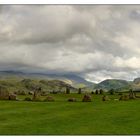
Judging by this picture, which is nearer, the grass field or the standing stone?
the grass field

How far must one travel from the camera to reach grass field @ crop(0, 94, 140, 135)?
17484 mm

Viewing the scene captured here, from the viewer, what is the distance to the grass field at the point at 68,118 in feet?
57.4

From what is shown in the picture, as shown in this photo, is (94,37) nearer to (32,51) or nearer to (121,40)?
(121,40)

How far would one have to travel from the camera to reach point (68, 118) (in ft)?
62.1

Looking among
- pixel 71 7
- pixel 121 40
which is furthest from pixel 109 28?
pixel 71 7

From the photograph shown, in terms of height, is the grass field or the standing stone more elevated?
the standing stone

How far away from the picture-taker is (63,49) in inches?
793

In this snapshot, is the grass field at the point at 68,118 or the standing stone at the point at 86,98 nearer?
the grass field at the point at 68,118

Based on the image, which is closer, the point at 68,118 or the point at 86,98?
the point at 68,118

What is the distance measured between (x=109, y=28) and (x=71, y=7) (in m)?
2.31

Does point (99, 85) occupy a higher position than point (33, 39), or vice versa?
point (33, 39)

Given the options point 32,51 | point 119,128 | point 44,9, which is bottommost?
point 119,128

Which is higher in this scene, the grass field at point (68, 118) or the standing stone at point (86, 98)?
the standing stone at point (86, 98)

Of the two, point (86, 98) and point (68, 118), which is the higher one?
point (86, 98)
